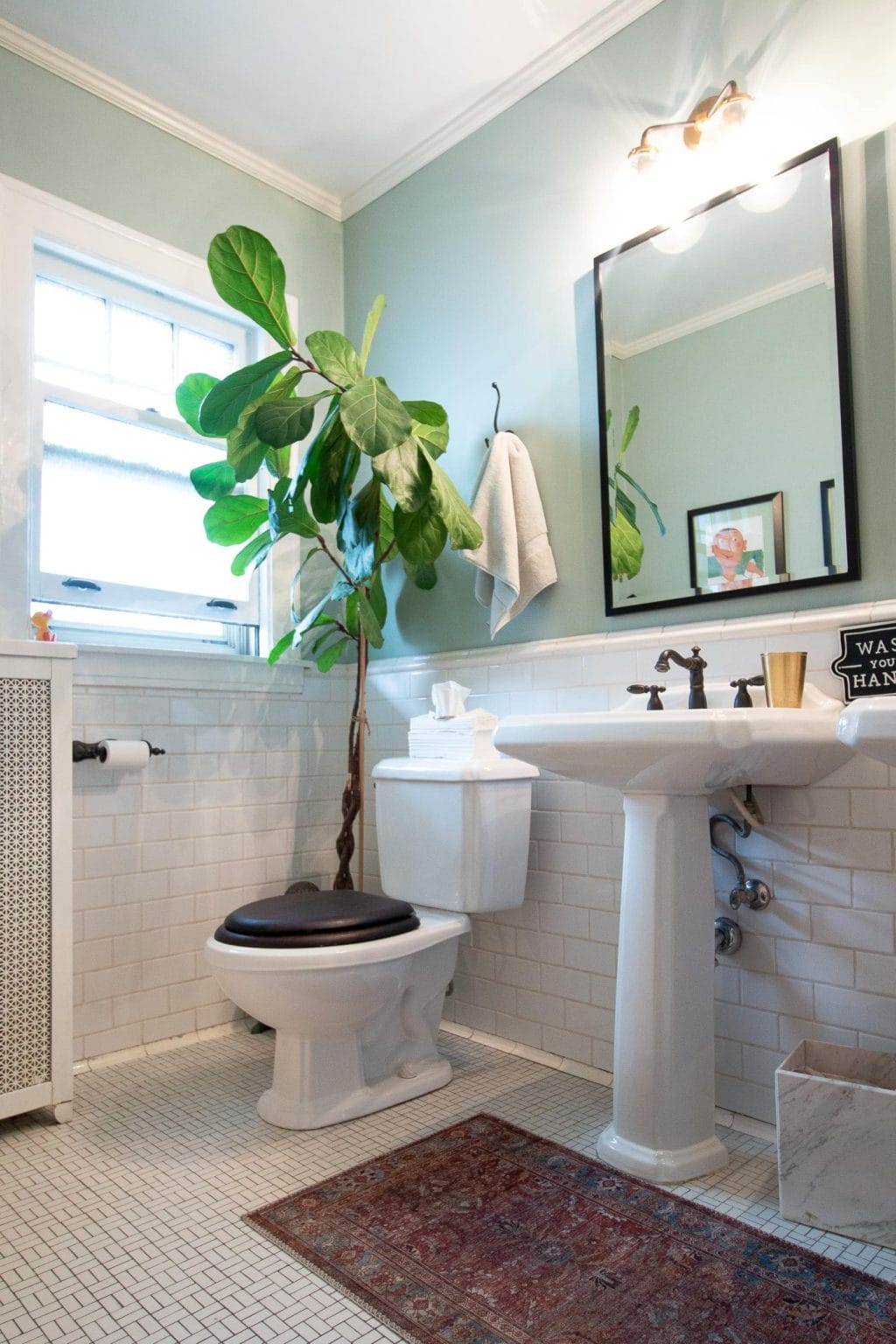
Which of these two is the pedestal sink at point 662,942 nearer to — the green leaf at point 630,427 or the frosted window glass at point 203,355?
the green leaf at point 630,427

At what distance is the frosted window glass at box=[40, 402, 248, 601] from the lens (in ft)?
7.86

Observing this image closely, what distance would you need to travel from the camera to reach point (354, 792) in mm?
2547

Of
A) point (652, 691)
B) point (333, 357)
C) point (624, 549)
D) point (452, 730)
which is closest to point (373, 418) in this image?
point (333, 357)

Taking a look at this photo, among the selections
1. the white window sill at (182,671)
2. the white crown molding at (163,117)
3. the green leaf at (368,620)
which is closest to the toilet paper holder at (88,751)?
the white window sill at (182,671)

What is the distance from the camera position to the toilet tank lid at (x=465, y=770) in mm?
2121

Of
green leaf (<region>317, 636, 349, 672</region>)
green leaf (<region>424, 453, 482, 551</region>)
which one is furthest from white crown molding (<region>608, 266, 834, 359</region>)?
green leaf (<region>317, 636, 349, 672</region>)

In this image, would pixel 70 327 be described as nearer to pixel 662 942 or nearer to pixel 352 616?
pixel 352 616

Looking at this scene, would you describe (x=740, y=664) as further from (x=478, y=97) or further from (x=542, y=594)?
(x=478, y=97)

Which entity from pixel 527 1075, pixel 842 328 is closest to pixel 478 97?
pixel 842 328

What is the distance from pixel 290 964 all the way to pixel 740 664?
1.13m

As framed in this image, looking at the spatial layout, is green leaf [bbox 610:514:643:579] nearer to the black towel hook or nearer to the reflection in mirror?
the reflection in mirror

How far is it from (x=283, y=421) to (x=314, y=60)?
1.10 meters

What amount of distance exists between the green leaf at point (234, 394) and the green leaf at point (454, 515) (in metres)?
0.47

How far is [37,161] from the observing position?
2359 millimetres
